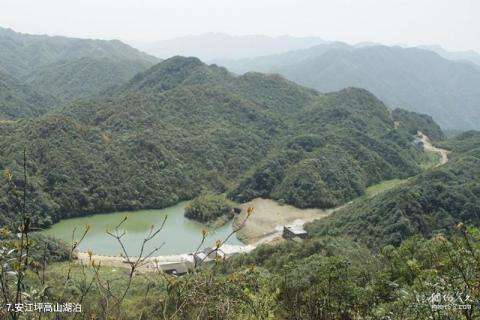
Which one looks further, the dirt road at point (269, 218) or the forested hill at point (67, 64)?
the forested hill at point (67, 64)

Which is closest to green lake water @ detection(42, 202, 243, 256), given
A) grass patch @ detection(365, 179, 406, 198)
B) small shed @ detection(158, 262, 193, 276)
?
small shed @ detection(158, 262, 193, 276)

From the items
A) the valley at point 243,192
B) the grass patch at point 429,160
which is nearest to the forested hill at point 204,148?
the valley at point 243,192

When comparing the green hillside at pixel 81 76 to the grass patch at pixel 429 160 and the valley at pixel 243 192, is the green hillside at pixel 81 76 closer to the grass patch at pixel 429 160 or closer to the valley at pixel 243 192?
the valley at pixel 243 192

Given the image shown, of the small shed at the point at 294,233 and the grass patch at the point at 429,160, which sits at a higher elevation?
the grass patch at the point at 429,160

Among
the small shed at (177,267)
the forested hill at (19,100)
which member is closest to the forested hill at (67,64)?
the forested hill at (19,100)

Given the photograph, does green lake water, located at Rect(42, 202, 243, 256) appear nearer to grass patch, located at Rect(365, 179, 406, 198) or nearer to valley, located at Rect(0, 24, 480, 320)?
valley, located at Rect(0, 24, 480, 320)

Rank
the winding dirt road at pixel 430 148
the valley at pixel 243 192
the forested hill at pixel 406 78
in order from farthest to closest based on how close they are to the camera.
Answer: the forested hill at pixel 406 78
the winding dirt road at pixel 430 148
the valley at pixel 243 192

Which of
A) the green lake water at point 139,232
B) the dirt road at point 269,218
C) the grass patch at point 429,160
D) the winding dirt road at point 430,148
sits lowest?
the green lake water at point 139,232

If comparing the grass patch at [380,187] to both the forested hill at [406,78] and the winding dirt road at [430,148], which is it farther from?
the forested hill at [406,78]

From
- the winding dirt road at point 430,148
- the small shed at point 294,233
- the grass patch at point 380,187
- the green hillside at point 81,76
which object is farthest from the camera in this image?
the green hillside at point 81,76

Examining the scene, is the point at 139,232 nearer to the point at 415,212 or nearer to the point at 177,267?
the point at 177,267
